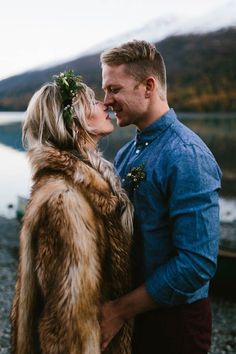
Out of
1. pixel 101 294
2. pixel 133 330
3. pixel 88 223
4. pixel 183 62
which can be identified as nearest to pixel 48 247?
pixel 88 223

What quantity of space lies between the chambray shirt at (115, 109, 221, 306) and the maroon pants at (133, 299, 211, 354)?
0.27 ft

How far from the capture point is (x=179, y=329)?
2.42 m

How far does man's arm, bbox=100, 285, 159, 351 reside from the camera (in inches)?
90.8

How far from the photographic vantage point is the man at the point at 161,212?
2.19 meters

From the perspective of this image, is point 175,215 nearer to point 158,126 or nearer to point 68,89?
point 158,126

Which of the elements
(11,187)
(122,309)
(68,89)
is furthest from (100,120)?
(11,187)

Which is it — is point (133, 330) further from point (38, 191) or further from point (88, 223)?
point (38, 191)

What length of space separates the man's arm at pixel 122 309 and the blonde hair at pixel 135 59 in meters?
1.21

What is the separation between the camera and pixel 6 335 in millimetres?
8578

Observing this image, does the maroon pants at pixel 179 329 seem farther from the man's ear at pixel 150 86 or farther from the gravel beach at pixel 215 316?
the gravel beach at pixel 215 316

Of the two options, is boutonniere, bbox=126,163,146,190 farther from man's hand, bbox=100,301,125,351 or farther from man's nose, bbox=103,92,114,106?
man's hand, bbox=100,301,125,351

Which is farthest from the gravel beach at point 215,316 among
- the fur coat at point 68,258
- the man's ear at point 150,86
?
the man's ear at point 150,86

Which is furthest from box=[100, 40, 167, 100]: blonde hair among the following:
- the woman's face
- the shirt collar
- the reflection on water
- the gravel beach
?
the reflection on water

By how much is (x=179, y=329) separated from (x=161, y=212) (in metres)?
0.67
